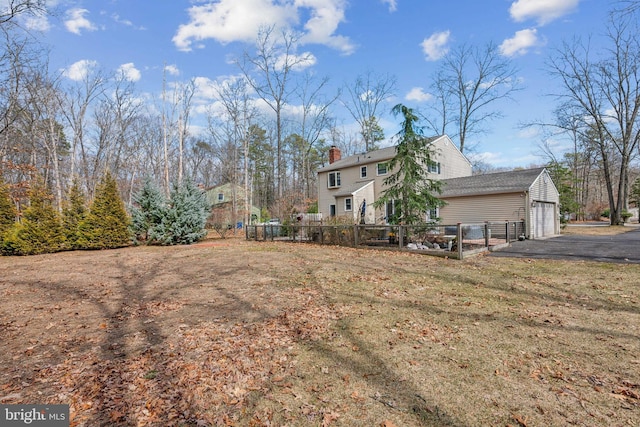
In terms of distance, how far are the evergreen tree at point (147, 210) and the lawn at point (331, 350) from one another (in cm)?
959

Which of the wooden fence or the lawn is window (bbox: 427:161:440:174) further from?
the lawn

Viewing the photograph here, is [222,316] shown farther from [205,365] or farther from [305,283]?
[305,283]

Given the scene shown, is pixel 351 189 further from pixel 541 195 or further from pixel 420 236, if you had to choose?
pixel 541 195

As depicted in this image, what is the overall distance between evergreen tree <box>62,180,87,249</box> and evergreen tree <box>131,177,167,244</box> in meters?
2.26

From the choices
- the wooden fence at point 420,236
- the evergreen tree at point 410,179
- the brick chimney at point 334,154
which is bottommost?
the wooden fence at point 420,236

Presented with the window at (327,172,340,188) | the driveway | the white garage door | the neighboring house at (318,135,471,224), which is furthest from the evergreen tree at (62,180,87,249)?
the white garage door

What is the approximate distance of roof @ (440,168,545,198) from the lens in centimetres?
1588

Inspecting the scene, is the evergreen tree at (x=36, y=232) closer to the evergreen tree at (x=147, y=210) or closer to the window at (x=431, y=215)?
the evergreen tree at (x=147, y=210)

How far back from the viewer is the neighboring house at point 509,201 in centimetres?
1551

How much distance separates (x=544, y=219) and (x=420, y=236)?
9491 millimetres

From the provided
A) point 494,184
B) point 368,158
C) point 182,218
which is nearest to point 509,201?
point 494,184

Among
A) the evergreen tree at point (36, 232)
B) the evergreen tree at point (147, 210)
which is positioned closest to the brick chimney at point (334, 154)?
the evergreen tree at point (147, 210)

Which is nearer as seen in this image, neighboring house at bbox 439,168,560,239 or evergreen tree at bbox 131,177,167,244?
neighboring house at bbox 439,168,560,239

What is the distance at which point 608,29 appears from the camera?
2334 centimetres
